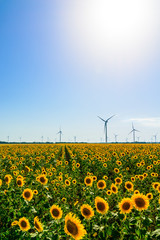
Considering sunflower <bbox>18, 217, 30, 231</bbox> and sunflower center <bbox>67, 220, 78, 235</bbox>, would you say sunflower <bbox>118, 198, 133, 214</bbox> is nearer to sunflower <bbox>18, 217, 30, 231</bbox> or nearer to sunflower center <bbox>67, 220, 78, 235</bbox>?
sunflower center <bbox>67, 220, 78, 235</bbox>

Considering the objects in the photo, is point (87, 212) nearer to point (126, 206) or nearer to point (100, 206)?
point (100, 206)

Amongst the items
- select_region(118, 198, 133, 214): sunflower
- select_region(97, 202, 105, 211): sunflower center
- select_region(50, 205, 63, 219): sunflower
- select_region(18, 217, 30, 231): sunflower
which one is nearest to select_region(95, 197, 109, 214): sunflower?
select_region(97, 202, 105, 211): sunflower center

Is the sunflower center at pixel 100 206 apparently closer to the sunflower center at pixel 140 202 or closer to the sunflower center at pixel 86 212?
the sunflower center at pixel 86 212

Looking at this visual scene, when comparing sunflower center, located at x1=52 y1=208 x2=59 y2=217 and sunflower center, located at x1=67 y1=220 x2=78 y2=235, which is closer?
sunflower center, located at x1=67 y1=220 x2=78 y2=235

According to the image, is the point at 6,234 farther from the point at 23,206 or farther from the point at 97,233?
the point at 97,233

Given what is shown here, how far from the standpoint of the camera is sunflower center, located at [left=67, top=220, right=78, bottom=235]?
2883 mm

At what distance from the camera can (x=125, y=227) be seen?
368cm

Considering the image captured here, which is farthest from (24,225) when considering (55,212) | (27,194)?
(27,194)

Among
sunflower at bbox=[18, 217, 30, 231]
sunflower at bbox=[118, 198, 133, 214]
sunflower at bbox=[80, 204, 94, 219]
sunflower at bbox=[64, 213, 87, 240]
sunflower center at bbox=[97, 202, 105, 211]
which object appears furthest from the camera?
sunflower center at bbox=[97, 202, 105, 211]

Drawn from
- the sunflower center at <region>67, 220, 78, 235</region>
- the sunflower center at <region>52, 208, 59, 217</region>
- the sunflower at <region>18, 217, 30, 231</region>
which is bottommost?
the sunflower at <region>18, 217, 30, 231</region>

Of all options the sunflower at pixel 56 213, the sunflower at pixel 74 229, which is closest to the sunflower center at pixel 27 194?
Answer: the sunflower at pixel 56 213

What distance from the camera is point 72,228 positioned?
2920 millimetres

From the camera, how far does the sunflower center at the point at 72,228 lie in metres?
2.88

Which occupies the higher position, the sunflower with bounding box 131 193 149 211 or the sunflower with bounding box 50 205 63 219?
the sunflower with bounding box 131 193 149 211
